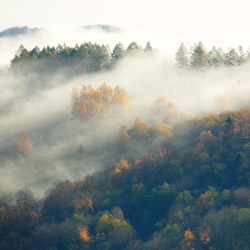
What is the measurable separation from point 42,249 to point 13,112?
61559mm

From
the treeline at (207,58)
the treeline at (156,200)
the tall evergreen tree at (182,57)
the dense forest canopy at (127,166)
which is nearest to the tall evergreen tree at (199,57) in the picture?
the treeline at (207,58)

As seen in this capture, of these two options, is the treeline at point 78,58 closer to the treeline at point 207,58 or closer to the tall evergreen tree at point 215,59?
the treeline at point 207,58

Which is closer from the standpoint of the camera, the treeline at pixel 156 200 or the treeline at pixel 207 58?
the treeline at pixel 156 200

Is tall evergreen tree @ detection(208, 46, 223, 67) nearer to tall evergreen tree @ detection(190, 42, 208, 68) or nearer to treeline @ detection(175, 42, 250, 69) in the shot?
treeline @ detection(175, 42, 250, 69)

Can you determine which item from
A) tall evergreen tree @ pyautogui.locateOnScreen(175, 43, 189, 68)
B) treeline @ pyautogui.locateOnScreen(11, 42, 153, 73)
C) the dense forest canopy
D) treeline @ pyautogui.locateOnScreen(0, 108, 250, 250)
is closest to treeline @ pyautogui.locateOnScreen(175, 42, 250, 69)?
tall evergreen tree @ pyautogui.locateOnScreen(175, 43, 189, 68)

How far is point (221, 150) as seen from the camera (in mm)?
72250

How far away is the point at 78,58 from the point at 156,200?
7173 centimetres

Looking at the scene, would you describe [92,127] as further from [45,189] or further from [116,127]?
[45,189]

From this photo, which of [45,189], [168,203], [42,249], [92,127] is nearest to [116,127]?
[92,127]

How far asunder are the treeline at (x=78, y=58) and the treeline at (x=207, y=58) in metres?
18.1

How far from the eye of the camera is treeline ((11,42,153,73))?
116 metres

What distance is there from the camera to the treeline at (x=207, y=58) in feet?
350

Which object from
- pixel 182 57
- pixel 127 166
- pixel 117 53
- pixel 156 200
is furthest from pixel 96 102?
pixel 156 200

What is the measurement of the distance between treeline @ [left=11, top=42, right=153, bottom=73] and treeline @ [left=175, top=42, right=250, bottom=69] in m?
18.1
